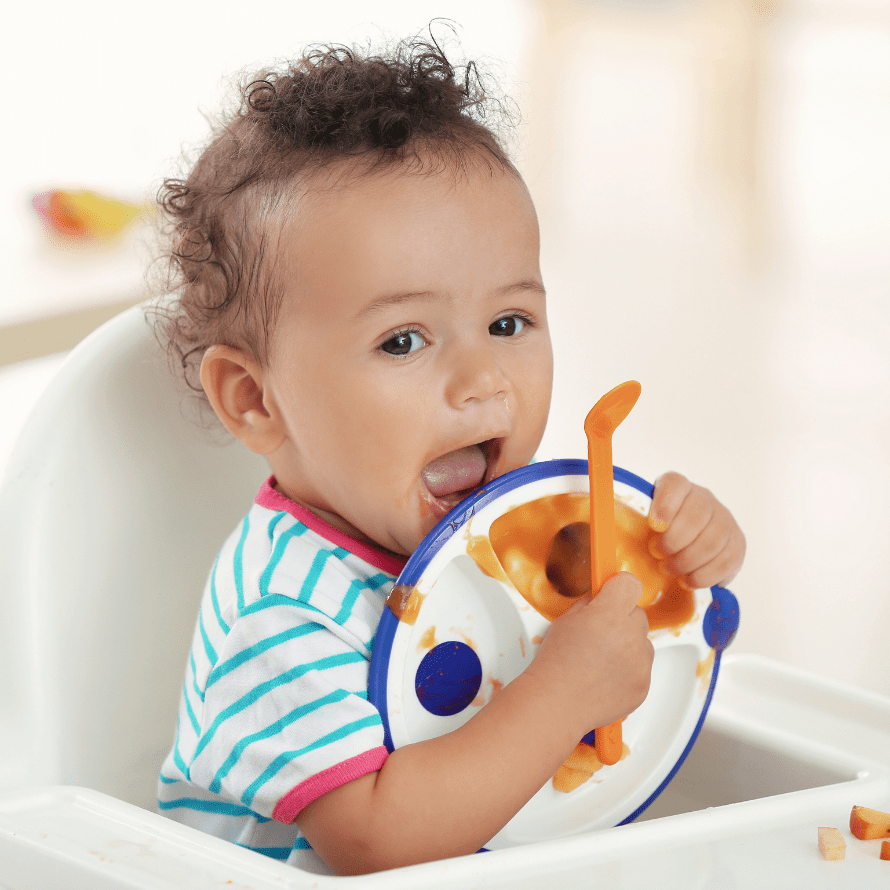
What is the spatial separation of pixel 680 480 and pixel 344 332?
0.23m

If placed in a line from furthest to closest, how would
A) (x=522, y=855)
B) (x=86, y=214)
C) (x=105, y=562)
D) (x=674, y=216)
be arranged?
(x=674, y=216), (x=86, y=214), (x=105, y=562), (x=522, y=855)

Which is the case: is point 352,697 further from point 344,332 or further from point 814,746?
point 814,746

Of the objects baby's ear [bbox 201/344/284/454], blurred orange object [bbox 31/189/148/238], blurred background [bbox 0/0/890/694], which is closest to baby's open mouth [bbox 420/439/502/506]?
baby's ear [bbox 201/344/284/454]

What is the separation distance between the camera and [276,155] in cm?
61

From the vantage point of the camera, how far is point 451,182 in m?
0.59

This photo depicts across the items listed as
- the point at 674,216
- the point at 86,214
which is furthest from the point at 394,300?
the point at 674,216

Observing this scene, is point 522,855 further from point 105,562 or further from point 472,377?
point 105,562

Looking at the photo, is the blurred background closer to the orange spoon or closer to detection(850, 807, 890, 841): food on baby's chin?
the orange spoon

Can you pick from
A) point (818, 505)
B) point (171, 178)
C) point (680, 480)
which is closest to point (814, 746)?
point (680, 480)

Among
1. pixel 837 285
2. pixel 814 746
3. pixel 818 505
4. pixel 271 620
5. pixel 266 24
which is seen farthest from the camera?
pixel 837 285

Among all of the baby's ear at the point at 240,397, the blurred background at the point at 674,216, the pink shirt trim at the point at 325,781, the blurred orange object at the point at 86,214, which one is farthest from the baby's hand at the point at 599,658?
the blurred orange object at the point at 86,214

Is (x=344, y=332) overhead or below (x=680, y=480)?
overhead

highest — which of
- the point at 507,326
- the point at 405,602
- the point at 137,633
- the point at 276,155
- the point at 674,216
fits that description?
the point at 276,155

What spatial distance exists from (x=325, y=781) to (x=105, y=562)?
0.27m
